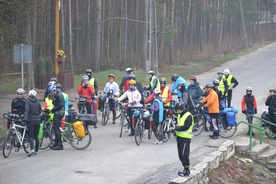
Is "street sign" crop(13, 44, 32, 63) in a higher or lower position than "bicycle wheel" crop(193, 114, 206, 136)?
higher

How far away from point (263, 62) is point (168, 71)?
444 inches

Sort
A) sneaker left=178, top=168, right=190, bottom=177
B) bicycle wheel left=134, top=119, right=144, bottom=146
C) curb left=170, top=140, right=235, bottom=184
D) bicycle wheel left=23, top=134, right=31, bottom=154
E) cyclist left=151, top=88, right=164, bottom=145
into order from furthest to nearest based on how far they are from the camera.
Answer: cyclist left=151, top=88, right=164, bottom=145 < bicycle wheel left=134, top=119, right=144, bottom=146 < bicycle wheel left=23, top=134, right=31, bottom=154 < sneaker left=178, top=168, right=190, bottom=177 < curb left=170, top=140, right=235, bottom=184

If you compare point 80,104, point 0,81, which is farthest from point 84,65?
point 80,104

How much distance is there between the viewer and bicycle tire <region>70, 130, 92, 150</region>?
16.2m

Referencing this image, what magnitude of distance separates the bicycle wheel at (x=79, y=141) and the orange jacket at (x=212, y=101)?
389 centimetres

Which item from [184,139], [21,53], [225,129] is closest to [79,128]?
[184,139]

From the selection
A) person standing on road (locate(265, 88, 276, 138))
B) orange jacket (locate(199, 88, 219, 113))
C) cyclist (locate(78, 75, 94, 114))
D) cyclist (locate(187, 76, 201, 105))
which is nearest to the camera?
orange jacket (locate(199, 88, 219, 113))

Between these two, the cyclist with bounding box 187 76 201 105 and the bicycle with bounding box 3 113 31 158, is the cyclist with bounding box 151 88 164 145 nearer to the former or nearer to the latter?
the cyclist with bounding box 187 76 201 105

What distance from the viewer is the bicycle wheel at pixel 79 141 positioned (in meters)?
16.2

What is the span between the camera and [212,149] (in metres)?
16.7

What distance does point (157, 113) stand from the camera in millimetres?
17297

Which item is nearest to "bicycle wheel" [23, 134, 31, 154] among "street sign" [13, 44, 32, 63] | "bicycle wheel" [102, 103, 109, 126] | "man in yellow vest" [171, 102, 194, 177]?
"street sign" [13, 44, 32, 63]

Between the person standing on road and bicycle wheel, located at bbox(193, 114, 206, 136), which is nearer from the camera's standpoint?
bicycle wheel, located at bbox(193, 114, 206, 136)

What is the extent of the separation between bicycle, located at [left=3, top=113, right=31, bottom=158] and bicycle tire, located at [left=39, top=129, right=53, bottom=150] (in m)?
0.63
